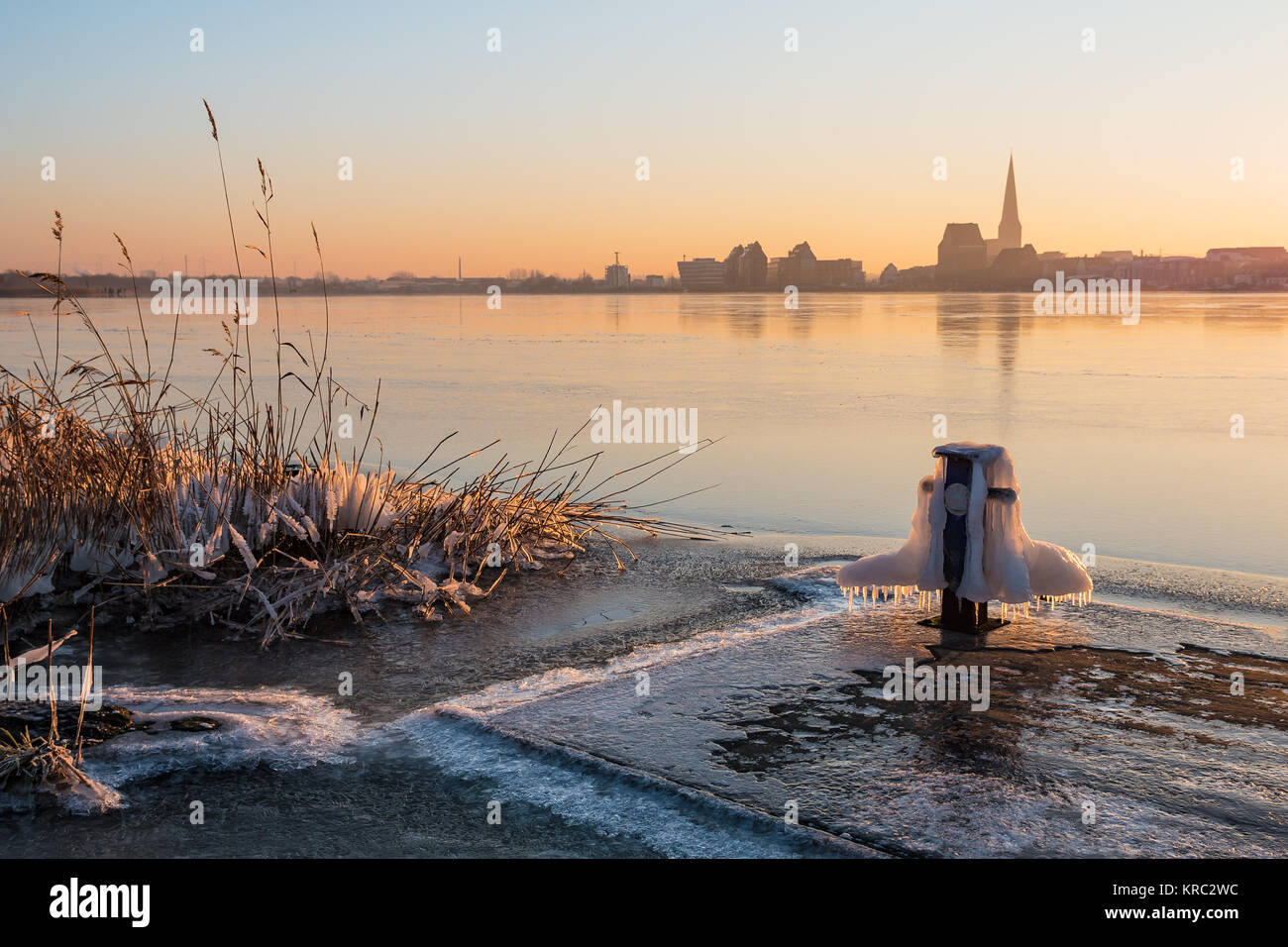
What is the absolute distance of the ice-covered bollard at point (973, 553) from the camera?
17.7ft

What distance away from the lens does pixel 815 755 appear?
399 cm

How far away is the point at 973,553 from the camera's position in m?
5.41

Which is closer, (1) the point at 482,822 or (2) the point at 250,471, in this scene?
(1) the point at 482,822

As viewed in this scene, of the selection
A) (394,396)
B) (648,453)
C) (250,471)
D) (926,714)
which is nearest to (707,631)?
(926,714)

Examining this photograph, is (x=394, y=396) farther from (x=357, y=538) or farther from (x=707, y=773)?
(x=707, y=773)

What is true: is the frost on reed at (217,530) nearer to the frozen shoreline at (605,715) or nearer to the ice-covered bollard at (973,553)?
the frozen shoreline at (605,715)

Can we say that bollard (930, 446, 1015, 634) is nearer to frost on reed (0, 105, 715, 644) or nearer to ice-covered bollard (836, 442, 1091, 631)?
ice-covered bollard (836, 442, 1091, 631)

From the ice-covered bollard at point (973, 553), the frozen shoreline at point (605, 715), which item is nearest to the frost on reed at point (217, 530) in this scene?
the frozen shoreline at point (605, 715)

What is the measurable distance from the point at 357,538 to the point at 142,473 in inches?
49.3

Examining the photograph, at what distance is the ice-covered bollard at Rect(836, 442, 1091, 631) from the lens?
539cm

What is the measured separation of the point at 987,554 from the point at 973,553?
0.30 feet

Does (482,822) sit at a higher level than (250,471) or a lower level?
lower

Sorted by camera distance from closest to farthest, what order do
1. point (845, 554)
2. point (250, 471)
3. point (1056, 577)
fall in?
point (1056, 577) < point (250, 471) < point (845, 554)

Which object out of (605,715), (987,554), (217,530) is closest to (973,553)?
(987,554)
